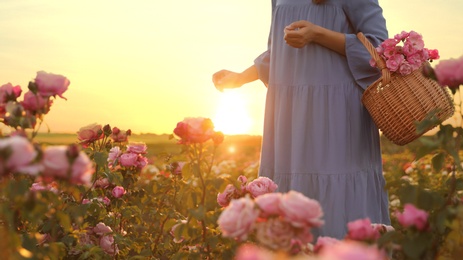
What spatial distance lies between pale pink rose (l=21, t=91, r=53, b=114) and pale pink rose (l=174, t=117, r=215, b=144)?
399mm

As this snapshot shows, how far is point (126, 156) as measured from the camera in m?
3.33

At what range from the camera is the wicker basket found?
9.02 ft

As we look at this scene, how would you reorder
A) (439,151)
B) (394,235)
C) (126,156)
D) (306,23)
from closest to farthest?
(394,235), (439,151), (306,23), (126,156)

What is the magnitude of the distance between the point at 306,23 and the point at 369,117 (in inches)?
21.4

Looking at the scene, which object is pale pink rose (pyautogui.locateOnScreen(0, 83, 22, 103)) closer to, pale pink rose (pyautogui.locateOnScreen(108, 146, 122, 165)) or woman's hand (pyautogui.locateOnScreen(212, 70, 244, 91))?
pale pink rose (pyautogui.locateOnScreen(108, 146, 122, 165))

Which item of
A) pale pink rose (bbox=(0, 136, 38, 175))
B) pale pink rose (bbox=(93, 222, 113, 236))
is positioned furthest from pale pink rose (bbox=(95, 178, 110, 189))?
pale pink rose (bbox=(0, 136, 38, 175))

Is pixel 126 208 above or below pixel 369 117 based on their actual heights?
below

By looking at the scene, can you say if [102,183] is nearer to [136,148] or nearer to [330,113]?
[136,148]

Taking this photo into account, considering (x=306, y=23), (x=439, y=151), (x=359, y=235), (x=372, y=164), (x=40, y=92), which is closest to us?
(x=359, y=235)

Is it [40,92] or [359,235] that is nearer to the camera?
[359,235]

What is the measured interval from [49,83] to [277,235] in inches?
33.5

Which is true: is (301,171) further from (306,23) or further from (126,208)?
(126,208)

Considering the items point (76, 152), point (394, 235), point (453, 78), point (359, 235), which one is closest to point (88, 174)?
point (76, 152)

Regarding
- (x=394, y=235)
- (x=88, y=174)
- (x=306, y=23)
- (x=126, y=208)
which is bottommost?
(x=126, y=208)
